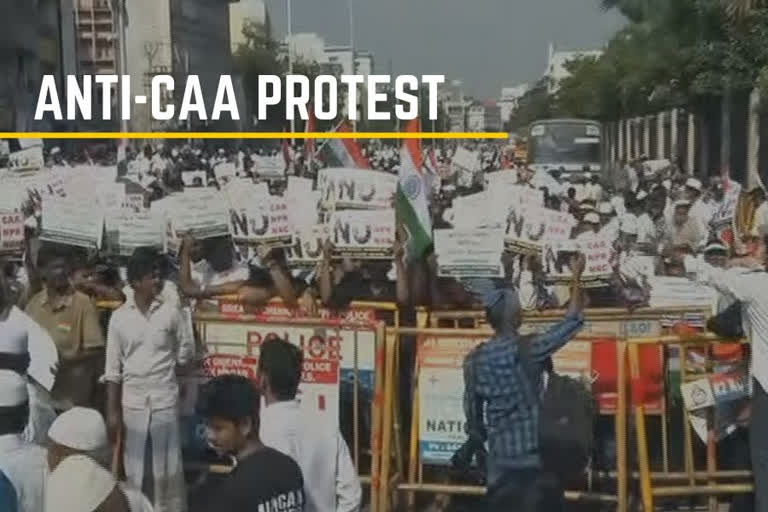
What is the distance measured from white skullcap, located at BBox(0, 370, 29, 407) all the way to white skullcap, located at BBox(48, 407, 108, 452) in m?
0.43

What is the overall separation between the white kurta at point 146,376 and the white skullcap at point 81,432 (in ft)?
10.8

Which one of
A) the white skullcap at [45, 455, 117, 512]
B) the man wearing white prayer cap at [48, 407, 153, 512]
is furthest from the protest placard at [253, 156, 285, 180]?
the white skullcap at [45, 455, 117, 512]

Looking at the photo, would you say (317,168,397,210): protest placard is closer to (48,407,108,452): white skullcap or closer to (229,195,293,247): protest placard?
(229,195,293,247): protest placard

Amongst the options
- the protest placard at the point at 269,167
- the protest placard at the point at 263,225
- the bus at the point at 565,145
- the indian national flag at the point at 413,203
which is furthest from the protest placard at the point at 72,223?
the bus at the point at 565,145

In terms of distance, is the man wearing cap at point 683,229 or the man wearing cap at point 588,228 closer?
the man wearing cap at point 588,228

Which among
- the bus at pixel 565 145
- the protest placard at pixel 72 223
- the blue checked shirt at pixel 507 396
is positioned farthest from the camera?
the bus at pixel 565 145

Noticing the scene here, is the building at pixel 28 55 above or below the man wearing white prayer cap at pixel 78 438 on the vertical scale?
above

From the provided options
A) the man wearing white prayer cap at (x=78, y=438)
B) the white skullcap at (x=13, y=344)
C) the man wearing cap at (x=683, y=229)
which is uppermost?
the man wearing cap at (x=683, y=229)

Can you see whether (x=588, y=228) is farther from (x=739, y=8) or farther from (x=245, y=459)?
(x=739, y=8)

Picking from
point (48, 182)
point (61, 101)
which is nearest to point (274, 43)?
point (61, 101)

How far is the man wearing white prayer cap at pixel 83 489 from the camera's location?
435 cm

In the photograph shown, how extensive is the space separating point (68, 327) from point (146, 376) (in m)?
0.75

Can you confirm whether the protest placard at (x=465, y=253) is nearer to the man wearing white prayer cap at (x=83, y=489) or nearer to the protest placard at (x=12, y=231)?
the protest placard at (x=12, y=231)

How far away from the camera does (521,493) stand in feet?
22.5
